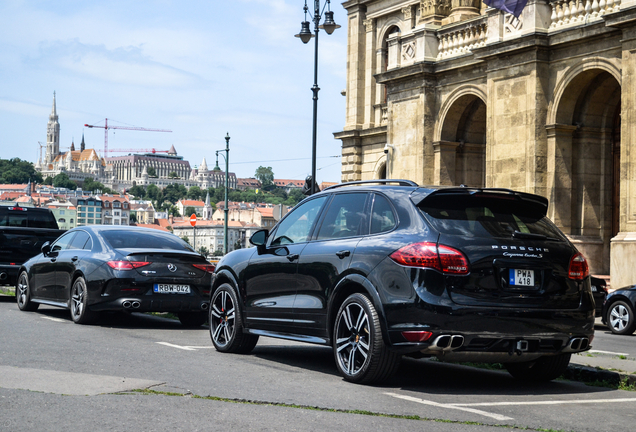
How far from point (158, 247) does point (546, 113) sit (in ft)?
41.2

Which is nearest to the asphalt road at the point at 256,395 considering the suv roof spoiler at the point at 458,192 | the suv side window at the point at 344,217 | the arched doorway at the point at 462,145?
the suv side window at the point at 344,217

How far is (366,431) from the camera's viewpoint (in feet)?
16.6

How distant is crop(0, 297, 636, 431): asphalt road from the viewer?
17.4 ft

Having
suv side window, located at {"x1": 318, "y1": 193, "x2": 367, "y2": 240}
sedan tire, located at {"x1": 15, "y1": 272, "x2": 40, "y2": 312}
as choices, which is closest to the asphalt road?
suv side window, located at {"x1": 318, "y1": 193, "x2": 367, "y2": 240}

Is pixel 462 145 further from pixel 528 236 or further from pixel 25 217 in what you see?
pixel 528 236

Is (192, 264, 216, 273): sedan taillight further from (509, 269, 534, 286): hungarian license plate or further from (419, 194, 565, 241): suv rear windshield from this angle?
(509, 269, 534, 286): hungarian license plate

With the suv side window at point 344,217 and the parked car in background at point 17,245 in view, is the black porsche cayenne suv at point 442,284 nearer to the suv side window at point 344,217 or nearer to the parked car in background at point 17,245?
the suv side window at point 344,217

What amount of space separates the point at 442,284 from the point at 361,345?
2.93 feet

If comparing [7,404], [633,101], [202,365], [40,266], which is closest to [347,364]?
[202,365]

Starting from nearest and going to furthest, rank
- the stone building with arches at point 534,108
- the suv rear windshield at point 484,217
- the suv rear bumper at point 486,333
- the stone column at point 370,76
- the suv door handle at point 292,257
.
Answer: the suv rear bumper at point 486,333
the suv rear windshield at point 484,217
the suv door handle at point 292,257
the stone building with arches at point 534,108
the stone column at point 370,76

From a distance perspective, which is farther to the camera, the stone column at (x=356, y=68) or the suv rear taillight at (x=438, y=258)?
the stone column at (x=356, y=68)

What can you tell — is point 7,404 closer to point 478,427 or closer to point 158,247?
point 478,427

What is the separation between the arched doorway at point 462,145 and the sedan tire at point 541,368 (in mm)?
18285

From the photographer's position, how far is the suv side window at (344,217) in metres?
7.69
